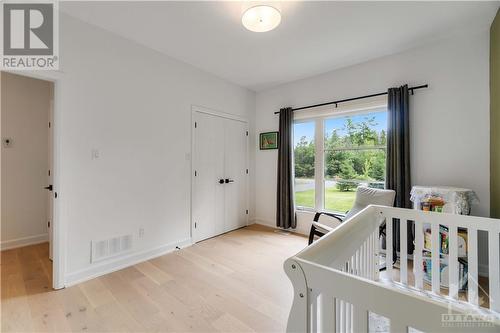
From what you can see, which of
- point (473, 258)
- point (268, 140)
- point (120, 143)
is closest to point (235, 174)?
point (268, 140)

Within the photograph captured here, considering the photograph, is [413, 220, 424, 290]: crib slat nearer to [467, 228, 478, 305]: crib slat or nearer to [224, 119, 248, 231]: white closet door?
[467, 228, 478, 305]: crib slat

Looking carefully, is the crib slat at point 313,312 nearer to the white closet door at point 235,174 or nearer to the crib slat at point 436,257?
the crib slat at point 436,257

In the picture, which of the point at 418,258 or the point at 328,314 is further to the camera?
the point at 418,258

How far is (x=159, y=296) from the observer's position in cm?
202

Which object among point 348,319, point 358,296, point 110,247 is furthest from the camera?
point 110,247

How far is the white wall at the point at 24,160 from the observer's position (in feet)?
10.0

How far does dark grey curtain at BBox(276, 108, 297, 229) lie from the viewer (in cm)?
377

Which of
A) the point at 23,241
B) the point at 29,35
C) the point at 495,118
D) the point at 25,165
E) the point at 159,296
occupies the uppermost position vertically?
the point at 29,35

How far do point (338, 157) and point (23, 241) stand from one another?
4770mm

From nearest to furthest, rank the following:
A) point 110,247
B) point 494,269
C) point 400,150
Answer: point 494,269 → point 110,247 → point 400,150

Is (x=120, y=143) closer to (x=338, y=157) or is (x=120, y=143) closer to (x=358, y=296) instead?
(x=358, y=296)

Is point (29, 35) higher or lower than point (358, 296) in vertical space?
higher

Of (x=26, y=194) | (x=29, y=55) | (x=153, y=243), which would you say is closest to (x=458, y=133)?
(x=153, y=243)

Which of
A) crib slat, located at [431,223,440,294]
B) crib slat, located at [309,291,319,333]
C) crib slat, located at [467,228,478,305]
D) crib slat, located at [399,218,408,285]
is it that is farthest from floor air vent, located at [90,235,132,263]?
crib slat, located at [467,228,478,305]
